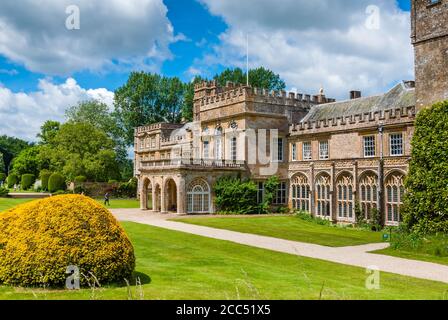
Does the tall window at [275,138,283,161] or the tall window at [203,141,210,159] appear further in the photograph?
the tall window at [203,141,210,159]

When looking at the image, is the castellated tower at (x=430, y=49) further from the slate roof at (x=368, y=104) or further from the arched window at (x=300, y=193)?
the arched window at (x=300, y=193)

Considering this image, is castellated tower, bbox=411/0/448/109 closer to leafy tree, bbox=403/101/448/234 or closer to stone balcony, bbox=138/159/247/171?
leafy tree, bbox=403/101/448/234

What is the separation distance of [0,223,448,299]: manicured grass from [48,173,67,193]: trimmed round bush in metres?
40.2

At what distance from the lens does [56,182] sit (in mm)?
55938

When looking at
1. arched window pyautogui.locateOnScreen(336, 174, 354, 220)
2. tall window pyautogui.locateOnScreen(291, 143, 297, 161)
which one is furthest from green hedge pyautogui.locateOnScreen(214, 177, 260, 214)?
arched window pyautogui.locateOnScreen(336, 174, 354, 220)

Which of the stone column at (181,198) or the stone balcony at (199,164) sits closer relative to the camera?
the stone column at (181,198)

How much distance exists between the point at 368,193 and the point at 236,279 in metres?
24.9

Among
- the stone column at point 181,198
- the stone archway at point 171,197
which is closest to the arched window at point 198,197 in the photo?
the stone column at point 181,198

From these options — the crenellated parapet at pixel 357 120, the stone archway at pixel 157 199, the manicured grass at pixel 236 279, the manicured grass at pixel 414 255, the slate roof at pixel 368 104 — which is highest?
the slate roof at pixel 368 104

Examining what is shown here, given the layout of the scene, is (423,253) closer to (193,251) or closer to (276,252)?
(276,252)

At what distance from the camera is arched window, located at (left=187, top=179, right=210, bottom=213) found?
35531 millimetres

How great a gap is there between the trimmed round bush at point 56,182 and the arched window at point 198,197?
26.9 meters

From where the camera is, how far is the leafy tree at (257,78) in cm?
6994

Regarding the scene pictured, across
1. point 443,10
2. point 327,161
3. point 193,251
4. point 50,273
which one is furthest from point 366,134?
point 50,273
